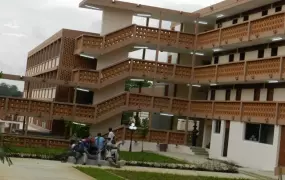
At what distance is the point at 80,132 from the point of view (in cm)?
3812

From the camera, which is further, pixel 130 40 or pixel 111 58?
pixel 111 58

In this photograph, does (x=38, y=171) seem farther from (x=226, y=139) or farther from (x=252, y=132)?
(x=226, y=139)

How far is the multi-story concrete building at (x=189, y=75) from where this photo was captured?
33.0m

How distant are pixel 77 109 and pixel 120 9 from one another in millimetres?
8951

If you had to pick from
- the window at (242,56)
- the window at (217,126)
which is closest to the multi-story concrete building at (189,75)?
the window at (217,126)

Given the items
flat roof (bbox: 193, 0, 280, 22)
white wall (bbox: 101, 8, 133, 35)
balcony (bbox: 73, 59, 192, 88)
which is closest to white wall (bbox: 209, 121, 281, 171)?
balcony (bbox: 73, 59, 192, 88)

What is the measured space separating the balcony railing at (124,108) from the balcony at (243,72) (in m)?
1.59

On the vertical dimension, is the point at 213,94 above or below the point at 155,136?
above

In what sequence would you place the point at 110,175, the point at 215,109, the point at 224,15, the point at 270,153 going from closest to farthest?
1. the point at 110,175
2. the point at 270,153
3. the point at 215,109
4. the point at 224,15

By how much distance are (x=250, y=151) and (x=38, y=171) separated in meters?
15.9

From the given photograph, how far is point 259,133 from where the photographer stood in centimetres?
3191

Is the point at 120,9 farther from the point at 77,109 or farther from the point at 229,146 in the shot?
the point at 229,146

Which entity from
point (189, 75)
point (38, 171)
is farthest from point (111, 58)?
point (38, 171)

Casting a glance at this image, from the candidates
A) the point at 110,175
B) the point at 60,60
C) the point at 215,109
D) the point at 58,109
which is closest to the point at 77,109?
the point at 58,109
